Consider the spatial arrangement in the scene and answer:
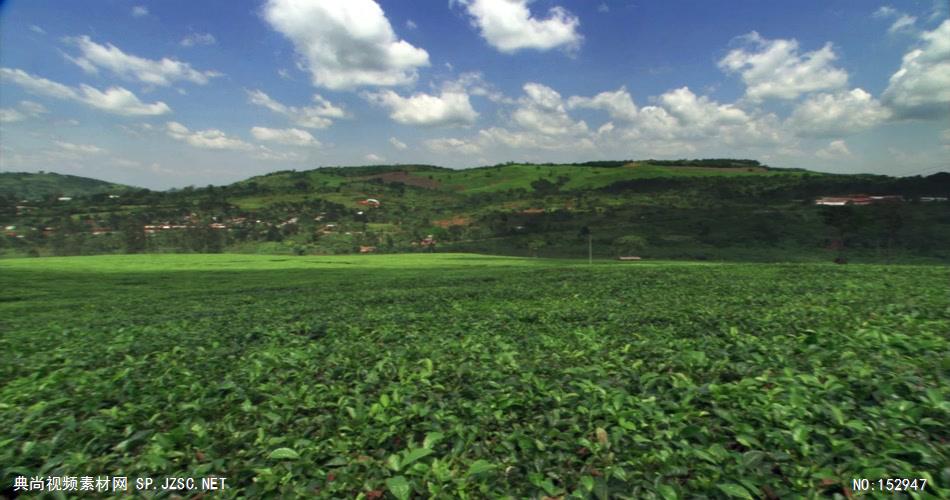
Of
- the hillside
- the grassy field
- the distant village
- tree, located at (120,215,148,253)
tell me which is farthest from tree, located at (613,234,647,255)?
tree, located at (120,215,148,253)

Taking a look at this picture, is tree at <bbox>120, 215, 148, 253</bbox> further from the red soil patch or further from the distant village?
the red soil patch

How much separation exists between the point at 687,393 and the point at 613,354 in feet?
8.04

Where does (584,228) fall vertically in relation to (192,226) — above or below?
below

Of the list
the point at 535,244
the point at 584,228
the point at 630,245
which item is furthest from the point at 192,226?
the point at 630,245

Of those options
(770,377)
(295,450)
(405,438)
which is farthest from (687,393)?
(295,450)

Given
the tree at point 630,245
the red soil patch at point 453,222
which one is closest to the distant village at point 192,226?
the red soil patch at point 453,222

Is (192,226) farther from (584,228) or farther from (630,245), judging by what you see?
(630,245)

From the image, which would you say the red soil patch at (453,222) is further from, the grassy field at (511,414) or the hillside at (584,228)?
the grassy field at (511,414)

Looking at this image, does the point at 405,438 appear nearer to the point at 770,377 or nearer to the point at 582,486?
the point at 582,486

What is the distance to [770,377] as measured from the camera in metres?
6.71

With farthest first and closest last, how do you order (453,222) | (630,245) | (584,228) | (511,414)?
(453,222)
(584,228)
(630,245)
(511,414)

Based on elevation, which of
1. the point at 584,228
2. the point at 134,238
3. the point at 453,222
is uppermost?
the point at 453,222

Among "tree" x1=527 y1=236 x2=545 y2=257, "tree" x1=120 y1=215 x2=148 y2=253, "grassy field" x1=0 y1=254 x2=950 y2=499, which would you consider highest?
"grassy field" x1=0 y1=254 x2=950 y2=499

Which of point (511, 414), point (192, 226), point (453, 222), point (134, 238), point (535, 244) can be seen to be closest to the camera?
point (511, 414)
